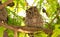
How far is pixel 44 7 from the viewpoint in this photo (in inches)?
41.7

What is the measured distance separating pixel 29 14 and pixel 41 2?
0.33 ft

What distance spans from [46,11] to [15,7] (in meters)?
0.19

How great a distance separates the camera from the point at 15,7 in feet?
3.33

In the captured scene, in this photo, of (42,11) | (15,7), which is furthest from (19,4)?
(42,11)

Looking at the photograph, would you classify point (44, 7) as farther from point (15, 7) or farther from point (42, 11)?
point (15, 7)

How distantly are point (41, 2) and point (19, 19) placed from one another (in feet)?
0.53

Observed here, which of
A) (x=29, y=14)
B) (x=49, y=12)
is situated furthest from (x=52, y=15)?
(x=29, y=14)

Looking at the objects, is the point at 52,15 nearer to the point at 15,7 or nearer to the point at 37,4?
the point at 37,4

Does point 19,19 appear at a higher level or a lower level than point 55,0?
lower

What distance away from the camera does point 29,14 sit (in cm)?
97

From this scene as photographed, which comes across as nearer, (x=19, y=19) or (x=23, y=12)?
(x=19, y=19)

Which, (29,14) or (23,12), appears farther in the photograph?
(23,12)

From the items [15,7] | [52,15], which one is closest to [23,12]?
[15,7]

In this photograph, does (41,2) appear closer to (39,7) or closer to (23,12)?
(39,7)
